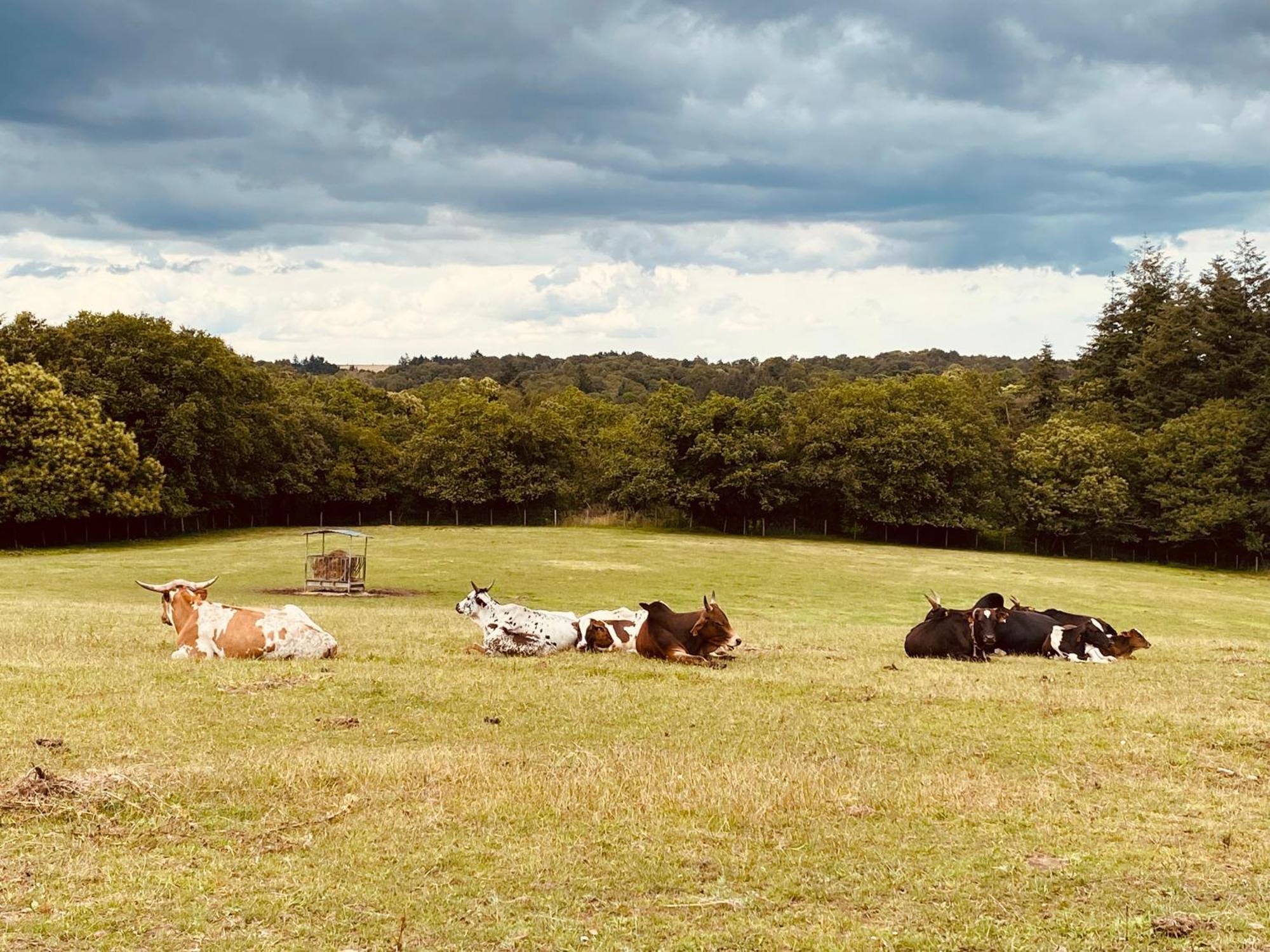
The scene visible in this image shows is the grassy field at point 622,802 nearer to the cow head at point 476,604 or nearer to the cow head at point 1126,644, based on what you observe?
the cow head at point 1126,644

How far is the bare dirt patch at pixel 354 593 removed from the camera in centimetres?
3406

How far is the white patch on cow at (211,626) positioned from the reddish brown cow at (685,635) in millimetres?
6570

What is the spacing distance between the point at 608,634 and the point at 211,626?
252 inches

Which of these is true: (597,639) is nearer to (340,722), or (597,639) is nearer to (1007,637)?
(340,722)

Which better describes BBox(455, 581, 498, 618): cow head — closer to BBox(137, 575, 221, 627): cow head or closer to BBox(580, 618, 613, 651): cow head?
BBox(580, 618, 613, 651): cow head

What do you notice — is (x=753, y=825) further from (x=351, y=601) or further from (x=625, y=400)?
(x=625, y=400)

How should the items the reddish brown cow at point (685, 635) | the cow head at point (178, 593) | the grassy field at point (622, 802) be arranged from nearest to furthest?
the grassy field at point (622, 802) < the cow head at point (178, 593) < the reddish brown cow at point (685, 635)

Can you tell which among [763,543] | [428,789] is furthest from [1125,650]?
[763,543]

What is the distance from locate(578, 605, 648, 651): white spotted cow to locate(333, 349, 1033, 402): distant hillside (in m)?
119

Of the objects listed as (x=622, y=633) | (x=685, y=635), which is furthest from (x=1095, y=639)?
Result: (x=622, y=633)

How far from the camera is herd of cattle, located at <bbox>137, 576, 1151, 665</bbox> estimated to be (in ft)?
51.9

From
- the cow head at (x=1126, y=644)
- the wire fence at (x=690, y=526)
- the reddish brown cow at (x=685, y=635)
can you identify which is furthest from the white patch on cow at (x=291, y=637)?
the wire fence at (x=690, y=526)

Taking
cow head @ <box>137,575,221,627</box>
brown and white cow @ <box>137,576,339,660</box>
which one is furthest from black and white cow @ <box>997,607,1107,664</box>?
cow head @ <box>137,575,221,627</box>

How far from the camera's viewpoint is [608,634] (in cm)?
1816
